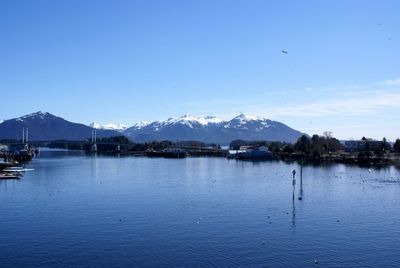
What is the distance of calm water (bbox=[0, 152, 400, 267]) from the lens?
22.1 meters

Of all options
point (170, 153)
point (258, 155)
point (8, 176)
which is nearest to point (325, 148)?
point (258, 155)

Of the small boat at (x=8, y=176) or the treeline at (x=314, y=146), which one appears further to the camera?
the treeline at (x=314, y=146)

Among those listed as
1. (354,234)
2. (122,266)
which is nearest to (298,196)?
(354,234)

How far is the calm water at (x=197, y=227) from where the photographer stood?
22.1m

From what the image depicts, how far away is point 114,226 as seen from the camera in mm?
28281

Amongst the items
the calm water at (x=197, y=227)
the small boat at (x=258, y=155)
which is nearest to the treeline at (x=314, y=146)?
the small boat at (x=258, y=155)

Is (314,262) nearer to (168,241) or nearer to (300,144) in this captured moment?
(168,241)

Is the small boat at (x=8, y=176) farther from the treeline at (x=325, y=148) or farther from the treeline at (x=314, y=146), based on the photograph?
the treeline at (x=314, y=146)

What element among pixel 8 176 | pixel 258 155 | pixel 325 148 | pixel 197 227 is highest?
pixel 325 148

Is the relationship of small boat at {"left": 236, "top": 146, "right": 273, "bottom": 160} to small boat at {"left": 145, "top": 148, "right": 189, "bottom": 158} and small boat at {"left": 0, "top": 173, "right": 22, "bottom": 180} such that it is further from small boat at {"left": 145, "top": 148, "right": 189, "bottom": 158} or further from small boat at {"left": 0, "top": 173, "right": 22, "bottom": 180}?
small boat at {"left": 0, "top": 173, "right": 22, "bottom": 180}

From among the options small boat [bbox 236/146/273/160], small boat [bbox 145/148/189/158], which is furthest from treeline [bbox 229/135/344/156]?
small boat [bbox 145/148/189/158]

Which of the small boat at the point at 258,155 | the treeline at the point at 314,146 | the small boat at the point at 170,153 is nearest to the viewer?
the treeline at the point at 314,146

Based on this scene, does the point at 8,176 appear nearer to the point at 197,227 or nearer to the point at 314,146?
the point at 197,227

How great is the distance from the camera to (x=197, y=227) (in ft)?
92.0
